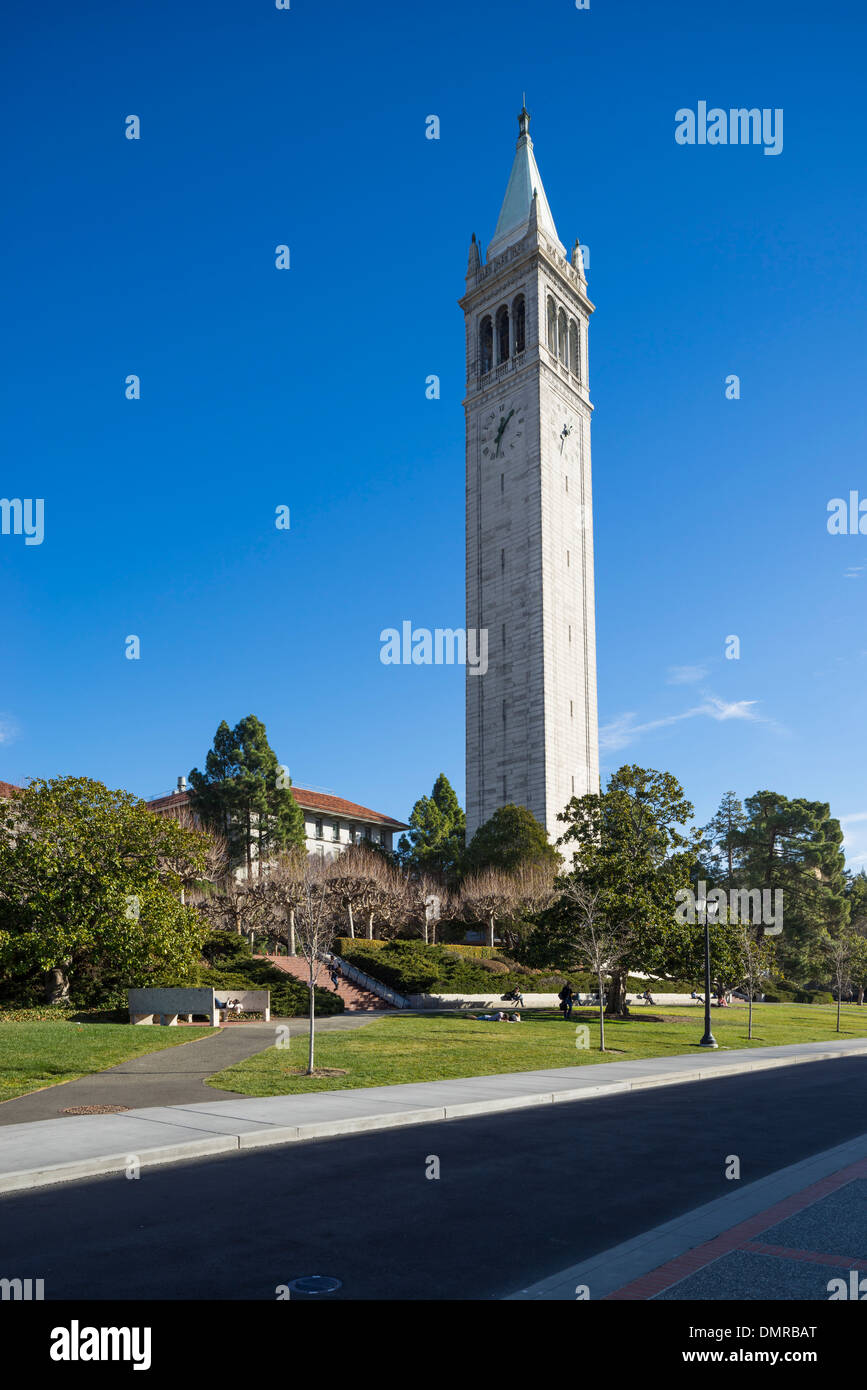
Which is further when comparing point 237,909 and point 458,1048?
point 237,909

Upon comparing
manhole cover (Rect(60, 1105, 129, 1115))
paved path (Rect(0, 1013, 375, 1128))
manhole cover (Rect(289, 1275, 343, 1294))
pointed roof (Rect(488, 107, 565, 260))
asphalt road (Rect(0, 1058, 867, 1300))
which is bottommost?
paved path (Rect(0, 1013, 375, 1128))

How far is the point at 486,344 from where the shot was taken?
89188mm

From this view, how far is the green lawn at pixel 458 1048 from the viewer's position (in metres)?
16.7

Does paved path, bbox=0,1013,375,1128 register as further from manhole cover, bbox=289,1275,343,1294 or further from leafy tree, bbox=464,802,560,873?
leafy tree, bbox=464,802,560,873

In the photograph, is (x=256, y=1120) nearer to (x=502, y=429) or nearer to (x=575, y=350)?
(x=502, y=429)

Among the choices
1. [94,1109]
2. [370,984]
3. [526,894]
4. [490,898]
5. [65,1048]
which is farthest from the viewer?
[490,898]

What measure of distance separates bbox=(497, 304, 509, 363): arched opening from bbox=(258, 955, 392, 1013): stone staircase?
62.0 metres

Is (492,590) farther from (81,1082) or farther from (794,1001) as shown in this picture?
(81,1082)

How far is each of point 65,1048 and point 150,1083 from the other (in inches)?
190

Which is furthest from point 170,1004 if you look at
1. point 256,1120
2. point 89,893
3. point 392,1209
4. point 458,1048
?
point 392,1209

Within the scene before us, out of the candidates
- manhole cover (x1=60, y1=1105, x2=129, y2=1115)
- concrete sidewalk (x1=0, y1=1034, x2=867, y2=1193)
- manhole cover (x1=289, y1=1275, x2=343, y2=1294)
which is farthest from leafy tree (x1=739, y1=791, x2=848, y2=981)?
manhole cover (x1=289, y1=1275, x2=343, y2=1294)

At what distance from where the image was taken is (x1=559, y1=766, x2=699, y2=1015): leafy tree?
115 feet

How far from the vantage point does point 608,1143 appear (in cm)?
1145
